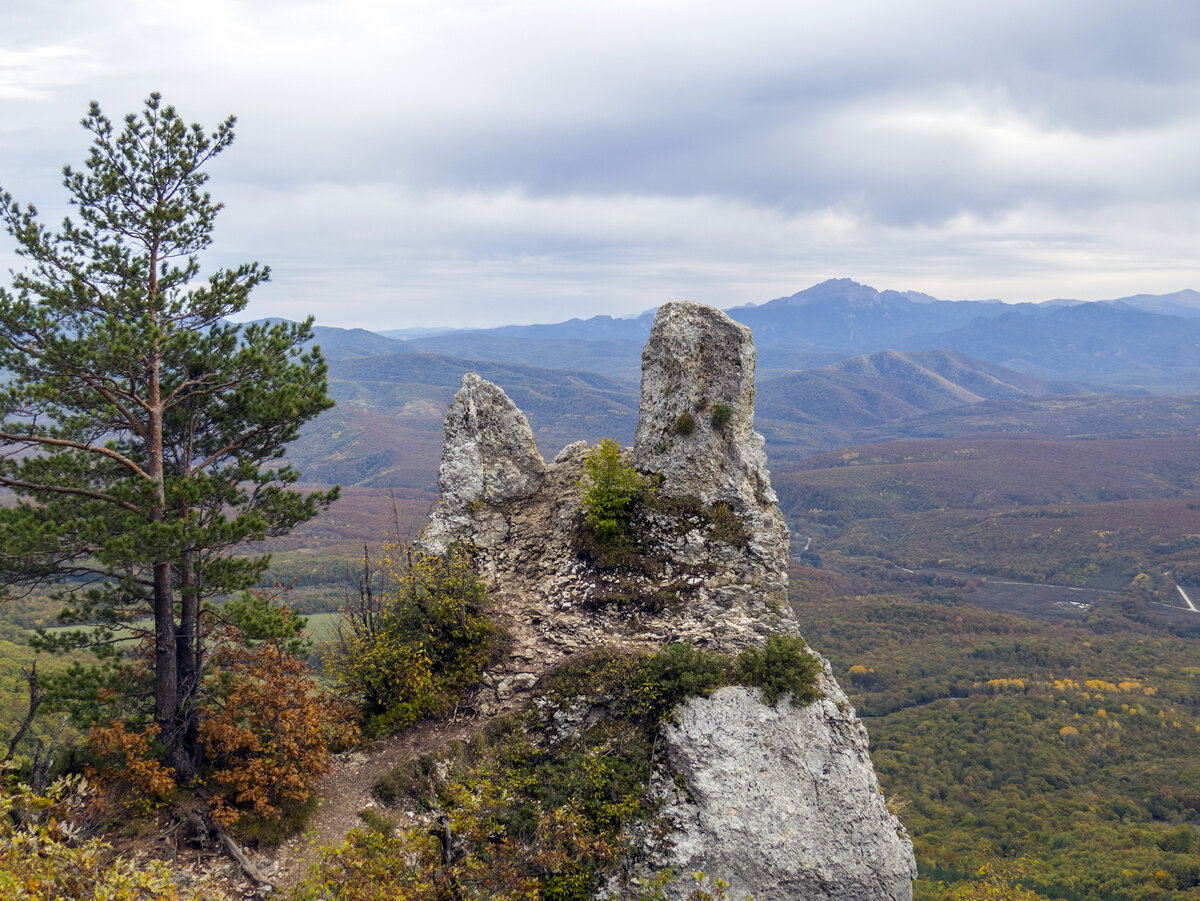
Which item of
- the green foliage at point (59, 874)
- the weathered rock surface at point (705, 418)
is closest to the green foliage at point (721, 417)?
the weathered rock surface at point (705, 418)

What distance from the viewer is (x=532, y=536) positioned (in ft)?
72.7

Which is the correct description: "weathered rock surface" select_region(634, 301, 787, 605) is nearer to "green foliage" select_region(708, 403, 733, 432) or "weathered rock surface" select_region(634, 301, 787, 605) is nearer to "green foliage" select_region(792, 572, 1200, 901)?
"green foliage" select_region(708, 403, 733, 432)

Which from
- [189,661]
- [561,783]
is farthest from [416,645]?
[561,783]

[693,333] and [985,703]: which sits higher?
[693,333]

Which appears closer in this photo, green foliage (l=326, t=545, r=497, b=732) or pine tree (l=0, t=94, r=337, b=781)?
pine tree (l=0, t=94, r=337, b=781)

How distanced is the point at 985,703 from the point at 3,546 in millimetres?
101050

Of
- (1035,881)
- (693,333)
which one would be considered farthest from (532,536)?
(1035,881)

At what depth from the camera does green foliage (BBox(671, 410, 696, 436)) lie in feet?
69.9

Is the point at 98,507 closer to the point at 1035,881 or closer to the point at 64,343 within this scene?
the point at 64,343

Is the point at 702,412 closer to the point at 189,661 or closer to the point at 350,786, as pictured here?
the point at 350,786

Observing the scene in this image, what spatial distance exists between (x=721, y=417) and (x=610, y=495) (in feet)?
14.2

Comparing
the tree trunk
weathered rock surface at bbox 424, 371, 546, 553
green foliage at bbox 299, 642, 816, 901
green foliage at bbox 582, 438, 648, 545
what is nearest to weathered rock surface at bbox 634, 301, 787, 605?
green foliage at bbox 582, 438, 648, 545

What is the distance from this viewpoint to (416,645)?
17109 mm

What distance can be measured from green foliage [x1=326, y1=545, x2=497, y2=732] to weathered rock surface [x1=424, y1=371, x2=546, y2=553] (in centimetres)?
256
